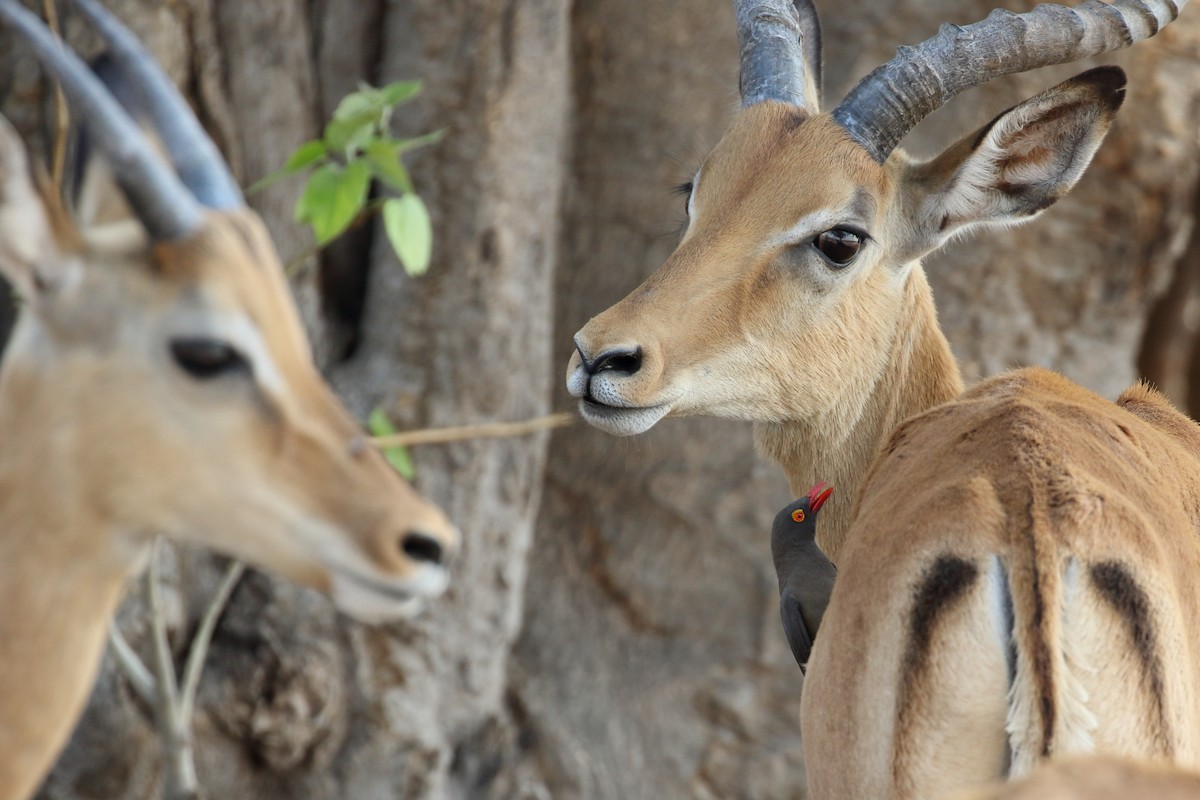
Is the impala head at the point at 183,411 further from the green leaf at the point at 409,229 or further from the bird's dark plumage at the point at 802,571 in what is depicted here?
the green leaf at the point at 409,229

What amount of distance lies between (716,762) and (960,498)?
3.55m

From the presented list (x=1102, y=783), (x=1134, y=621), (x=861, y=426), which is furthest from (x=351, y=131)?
(x=1102, y=783)

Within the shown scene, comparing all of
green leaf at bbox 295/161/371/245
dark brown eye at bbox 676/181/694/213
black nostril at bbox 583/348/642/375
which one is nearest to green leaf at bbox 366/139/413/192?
green leaf at bbox 295/161/371/245

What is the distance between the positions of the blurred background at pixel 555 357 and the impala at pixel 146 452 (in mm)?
2921

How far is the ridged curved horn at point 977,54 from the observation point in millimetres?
3195

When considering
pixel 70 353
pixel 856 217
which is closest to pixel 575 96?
pixel 856 217

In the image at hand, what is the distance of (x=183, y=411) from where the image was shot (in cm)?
176

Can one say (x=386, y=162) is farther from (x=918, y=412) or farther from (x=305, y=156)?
(x=918, y=412)

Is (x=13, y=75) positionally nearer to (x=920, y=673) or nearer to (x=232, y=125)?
(x=232, y=125)

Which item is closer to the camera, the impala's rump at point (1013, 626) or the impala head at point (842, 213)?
the impala's rump at point (1013, 626)

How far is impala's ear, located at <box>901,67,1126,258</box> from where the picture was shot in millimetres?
3221

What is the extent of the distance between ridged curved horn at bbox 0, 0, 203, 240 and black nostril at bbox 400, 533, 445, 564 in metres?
0.49

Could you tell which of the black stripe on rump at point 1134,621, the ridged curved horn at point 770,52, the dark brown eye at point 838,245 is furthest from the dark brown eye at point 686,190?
the black stripe on rump at point 1134,621

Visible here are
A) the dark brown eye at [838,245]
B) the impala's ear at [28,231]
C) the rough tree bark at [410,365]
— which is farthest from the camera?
the rough tree bark at [410,365]
